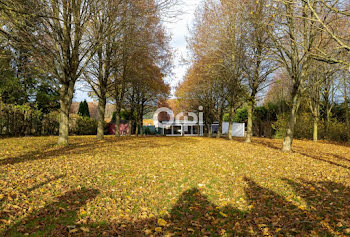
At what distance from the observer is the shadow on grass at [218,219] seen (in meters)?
2.99

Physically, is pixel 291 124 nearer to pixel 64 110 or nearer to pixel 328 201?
pixel 328 201

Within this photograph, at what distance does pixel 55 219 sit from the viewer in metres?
3.16

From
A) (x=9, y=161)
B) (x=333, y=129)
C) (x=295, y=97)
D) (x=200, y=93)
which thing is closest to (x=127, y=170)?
(x=9, y=161)

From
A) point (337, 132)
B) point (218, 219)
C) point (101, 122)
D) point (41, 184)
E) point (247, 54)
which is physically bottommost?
point (218, 219)

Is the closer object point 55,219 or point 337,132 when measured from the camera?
point 55,219

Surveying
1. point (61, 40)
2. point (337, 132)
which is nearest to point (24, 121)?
point (61, 40)

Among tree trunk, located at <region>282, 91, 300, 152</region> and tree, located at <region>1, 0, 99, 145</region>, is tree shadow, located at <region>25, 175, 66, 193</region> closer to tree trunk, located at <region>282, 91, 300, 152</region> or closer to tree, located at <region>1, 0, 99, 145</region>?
tree, located at <region>1, 0, 99, 145</region>

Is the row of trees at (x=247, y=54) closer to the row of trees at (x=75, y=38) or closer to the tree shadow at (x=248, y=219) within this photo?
the row of trees at (x=75, y=38)

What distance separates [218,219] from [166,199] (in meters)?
1.15

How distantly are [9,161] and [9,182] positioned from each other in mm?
2155

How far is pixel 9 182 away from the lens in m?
4.32

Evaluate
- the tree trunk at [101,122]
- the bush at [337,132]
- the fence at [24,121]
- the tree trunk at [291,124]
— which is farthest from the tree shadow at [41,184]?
the bush at [337,132]

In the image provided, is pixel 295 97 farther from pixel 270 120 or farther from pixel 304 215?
pixel 270 120

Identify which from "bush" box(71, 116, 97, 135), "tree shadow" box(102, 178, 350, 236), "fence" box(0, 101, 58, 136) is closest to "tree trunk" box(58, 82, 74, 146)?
"fence" box(0, 101, 58, 136)
